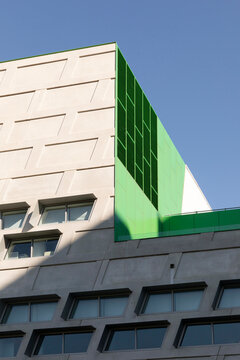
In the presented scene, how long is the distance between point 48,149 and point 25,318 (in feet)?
35.6

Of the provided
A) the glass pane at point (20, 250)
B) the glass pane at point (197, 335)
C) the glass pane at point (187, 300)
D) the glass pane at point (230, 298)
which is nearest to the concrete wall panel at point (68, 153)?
the glass pane at point (20, 250)

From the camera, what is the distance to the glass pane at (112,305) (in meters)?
43.1

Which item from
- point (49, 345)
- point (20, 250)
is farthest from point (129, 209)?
point (49, 345)

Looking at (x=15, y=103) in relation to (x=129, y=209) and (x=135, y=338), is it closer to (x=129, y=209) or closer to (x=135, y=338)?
(x=129, y=209)

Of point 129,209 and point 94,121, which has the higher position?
point 94,121

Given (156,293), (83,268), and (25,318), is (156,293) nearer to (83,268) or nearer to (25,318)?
(83,268)

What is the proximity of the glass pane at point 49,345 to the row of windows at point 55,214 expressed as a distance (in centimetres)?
711

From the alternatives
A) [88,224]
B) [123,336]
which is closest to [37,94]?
[88,224]

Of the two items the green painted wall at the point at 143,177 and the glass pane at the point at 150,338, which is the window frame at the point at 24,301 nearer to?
the green painted wall at the point at 143,177

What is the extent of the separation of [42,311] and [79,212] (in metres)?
6.40

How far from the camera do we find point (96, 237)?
45000 mm

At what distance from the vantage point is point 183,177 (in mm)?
65625

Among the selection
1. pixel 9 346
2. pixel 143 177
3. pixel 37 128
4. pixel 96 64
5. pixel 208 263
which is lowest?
pixel 9 346

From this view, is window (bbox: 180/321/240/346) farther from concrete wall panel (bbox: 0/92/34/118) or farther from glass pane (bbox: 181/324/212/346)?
concrete wall panel (bbox: 0/92/34/118)
